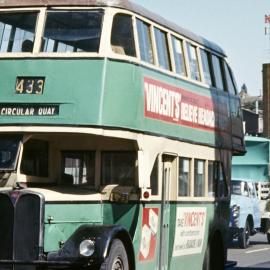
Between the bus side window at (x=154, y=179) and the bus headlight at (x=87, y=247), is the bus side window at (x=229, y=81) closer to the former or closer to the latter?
the bus side window at (x=154, y=179)

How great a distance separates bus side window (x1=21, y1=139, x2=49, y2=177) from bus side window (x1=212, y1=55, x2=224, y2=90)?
15.8ft

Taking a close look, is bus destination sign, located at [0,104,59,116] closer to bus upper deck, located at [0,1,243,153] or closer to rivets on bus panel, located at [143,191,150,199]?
bus upper deck, located at [0,1,243,153]

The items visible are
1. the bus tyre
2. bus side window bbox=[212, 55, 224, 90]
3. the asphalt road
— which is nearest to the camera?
the bus tyre

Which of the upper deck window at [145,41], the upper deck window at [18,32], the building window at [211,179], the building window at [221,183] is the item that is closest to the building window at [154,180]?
the upper deck window at [145,41]

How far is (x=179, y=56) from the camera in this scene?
49.2 feet

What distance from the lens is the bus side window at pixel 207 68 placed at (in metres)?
16.4

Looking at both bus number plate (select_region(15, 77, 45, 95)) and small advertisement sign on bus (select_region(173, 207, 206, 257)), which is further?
small advertisement sign on bus (select_region(173, 207, 206, 257))

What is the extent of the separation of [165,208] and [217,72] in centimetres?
374

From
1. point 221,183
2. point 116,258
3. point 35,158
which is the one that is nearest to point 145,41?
point 35,158

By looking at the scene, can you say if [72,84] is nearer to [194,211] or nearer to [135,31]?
[135,31]

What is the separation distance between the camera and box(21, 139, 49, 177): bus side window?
1241cm

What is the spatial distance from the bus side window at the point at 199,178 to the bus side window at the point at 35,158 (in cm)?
327

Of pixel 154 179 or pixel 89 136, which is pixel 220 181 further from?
pixel 89 136

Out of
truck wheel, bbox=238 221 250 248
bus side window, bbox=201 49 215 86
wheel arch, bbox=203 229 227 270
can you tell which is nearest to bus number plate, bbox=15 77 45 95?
bus side window, bbox=201 49 215 86
